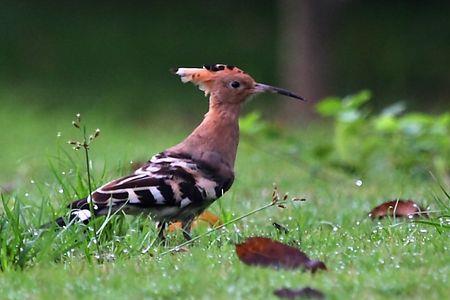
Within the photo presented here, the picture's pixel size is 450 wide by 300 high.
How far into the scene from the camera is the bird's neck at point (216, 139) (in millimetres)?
6379

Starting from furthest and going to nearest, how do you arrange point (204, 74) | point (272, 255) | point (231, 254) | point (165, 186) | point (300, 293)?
point (204, 74), point (165, 186), point (231, 254), point (272, 255), point (300, 293)

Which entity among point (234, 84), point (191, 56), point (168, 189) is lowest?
point (191, 56)

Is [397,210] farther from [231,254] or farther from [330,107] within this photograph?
[330,107]

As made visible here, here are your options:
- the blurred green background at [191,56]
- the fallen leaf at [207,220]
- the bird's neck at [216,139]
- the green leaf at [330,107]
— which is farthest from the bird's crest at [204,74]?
the blurred green background at [191,56]

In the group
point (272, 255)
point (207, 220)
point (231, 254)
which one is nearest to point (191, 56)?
point (207, 220)

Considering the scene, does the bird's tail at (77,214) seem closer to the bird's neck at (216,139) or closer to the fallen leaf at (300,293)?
the bird's neck at (216,139)

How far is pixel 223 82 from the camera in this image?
681 cm

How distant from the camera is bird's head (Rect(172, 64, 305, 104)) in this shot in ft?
22.2

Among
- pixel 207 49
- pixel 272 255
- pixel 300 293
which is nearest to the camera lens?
pixel 300 293

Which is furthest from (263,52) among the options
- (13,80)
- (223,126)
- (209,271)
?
(209,271)

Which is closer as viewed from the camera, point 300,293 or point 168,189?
point 300,293

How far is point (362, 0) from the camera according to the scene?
2191 cm

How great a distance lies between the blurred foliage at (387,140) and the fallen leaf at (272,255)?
4593 millimetres

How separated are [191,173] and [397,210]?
125cm
